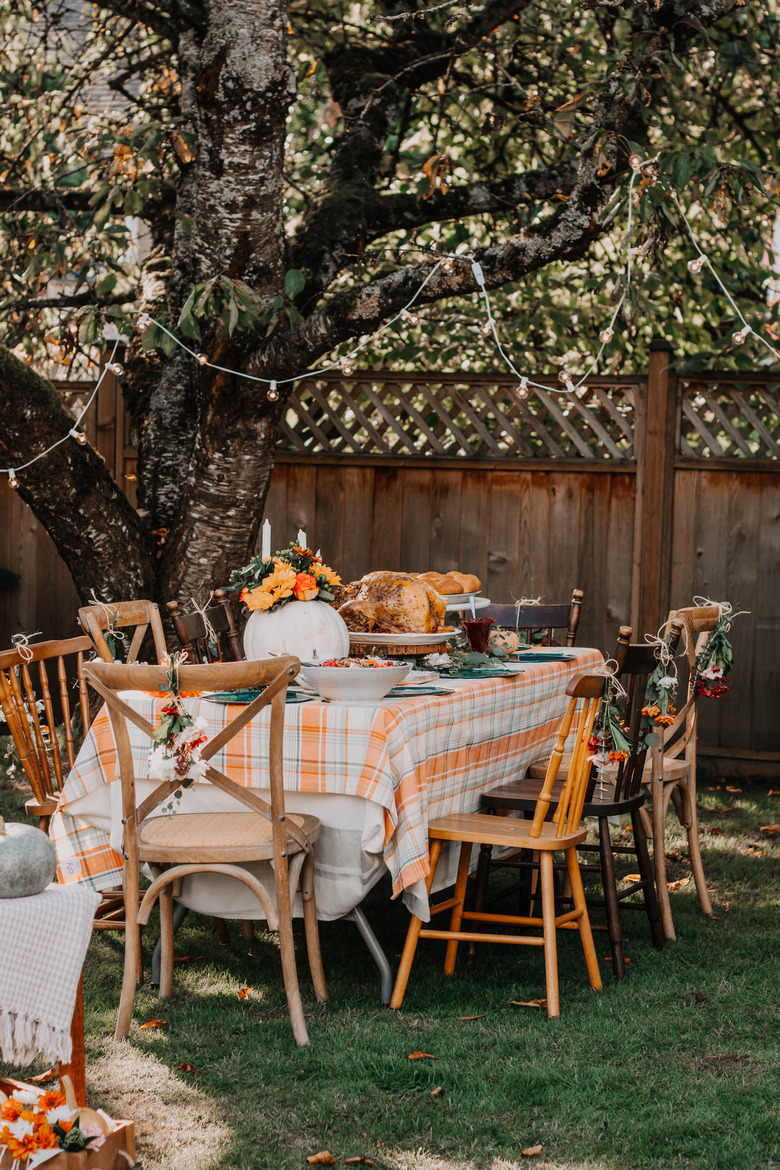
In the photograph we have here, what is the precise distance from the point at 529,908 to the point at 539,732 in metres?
0.54

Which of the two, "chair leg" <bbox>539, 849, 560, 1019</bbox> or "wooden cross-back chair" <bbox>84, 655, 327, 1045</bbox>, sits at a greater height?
"wooden cross-back chair" <bbox>84, 655, 327, 1045</bbox>

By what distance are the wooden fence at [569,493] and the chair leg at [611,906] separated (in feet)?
7.27

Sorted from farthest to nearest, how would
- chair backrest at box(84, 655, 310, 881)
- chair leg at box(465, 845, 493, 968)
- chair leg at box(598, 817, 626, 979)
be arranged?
chair leg at box(465, 845, 493, 968)
chair leg at box(598, 817, 626, 979)
chair backrest at box(84, 655, 310, 881)

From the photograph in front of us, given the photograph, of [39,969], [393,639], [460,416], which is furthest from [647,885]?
[460,416]

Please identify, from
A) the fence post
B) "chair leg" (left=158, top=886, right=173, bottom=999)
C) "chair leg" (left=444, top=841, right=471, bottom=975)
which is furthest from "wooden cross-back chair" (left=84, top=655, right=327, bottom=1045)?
the fence post

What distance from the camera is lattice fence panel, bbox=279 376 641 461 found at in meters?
5.48

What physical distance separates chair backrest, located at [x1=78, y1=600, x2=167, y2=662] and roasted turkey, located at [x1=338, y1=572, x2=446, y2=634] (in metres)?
0.58

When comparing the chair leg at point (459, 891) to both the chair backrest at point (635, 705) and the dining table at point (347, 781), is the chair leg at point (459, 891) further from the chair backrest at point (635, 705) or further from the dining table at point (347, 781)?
the chair backrest at point (635, 705)

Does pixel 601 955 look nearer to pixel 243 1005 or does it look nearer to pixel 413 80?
pixel 243 1005

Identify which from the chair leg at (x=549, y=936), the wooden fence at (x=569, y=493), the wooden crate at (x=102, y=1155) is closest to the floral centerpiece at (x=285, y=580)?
the chair leg at (x=549, y=936)

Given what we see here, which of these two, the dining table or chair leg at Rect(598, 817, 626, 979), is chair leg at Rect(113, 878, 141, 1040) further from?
chair leg at Rect(598, 817, 626, 979)

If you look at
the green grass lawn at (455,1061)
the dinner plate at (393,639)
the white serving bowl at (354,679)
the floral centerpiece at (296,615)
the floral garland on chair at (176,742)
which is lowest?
the green grass lawn at (455,1061)

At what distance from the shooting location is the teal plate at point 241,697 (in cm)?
299

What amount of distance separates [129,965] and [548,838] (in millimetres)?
1038
